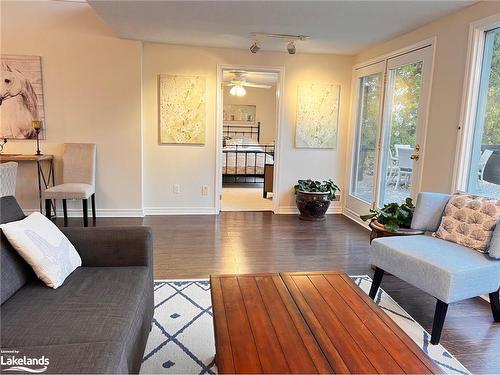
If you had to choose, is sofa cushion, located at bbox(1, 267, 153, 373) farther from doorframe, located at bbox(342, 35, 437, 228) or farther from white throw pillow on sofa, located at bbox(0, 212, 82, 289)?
doorframe, located at bbox(342, 35, 437, 228)

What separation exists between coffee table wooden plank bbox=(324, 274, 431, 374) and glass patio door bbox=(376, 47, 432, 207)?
7.50 feet

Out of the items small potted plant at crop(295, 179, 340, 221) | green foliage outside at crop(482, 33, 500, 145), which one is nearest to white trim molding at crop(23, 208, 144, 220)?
small potted plant at crop(295, 179, 340, 221)

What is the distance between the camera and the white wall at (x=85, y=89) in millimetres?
4348

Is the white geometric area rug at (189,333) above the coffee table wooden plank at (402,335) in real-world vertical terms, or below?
below

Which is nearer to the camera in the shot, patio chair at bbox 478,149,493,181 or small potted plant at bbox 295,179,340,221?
patio chair at bbox 478,149,493,181

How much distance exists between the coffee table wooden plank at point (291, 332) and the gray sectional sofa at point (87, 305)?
596 millimetres

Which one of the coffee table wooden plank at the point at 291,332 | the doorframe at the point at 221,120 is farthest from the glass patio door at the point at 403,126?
the coffee table wooden plank at the point at 291,332

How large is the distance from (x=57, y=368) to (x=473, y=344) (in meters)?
2.25

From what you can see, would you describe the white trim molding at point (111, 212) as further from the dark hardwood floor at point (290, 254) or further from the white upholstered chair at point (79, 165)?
the white upholstered chair at point (79, 165)

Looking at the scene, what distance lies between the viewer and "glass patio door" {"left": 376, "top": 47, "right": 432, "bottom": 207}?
358cm

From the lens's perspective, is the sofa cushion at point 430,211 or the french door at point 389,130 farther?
the french door at point 389,130

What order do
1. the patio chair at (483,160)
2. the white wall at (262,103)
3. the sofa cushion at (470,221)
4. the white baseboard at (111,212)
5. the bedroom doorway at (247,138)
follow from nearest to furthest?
the sofa cushion at (470,221) → the patio chair at (483,160) → the white baseboard at (111,212) → the bedroom doorway at (247,138) → the white wall at (262,103)

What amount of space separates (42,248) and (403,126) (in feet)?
11.9

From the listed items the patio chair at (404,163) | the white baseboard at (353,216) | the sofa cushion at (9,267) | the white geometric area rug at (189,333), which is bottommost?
the white geometric area rug at (189,333)
